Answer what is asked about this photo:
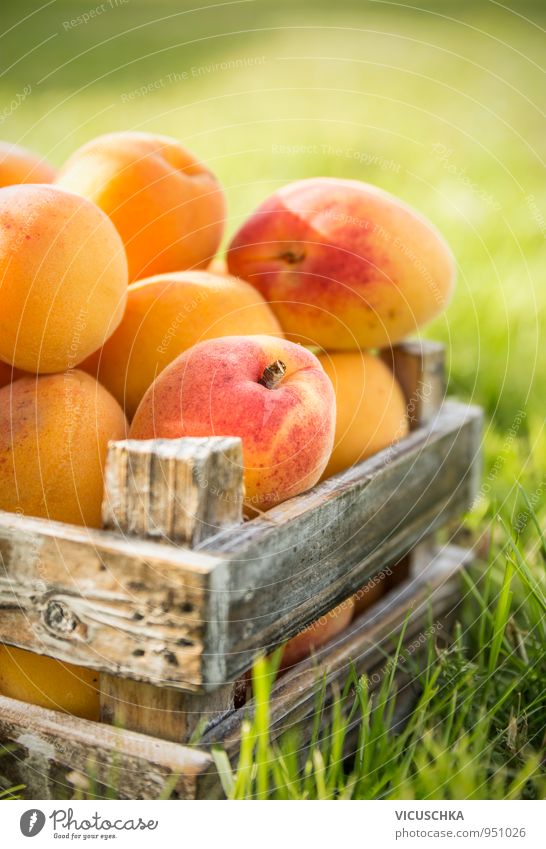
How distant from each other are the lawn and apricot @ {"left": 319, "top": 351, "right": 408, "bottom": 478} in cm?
18

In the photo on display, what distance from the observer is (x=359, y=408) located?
109 cm

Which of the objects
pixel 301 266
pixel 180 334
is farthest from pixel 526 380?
pixel 180 334

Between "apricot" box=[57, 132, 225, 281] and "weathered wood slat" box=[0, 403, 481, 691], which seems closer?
"weathered wood slat" box=[0, 403, 481, 691]

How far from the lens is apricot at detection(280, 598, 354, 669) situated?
1009mm

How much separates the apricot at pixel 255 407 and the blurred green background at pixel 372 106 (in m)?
0.50

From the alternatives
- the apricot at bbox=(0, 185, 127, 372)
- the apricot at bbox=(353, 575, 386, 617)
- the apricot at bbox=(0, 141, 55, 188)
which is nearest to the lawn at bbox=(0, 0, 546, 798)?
the apricot at bbox=(353, 575, 386, 617)

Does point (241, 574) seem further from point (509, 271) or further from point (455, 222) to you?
point (455, 222)

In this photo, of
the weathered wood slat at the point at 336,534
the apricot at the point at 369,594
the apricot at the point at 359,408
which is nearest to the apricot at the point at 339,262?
the apricot at the point at 359,408

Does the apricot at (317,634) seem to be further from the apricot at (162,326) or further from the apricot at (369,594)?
the apricot at (162,326)

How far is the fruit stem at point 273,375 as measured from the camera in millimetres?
835

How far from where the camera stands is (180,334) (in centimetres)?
98

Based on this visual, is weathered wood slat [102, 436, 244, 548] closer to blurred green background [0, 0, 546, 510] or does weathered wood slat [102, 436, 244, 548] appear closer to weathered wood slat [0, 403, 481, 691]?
weathered wood slat [0, 403, 481, 691]
